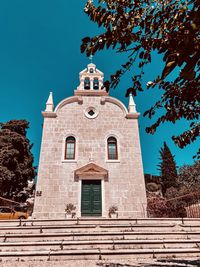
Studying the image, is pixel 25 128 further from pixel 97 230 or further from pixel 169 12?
pixel 169 12

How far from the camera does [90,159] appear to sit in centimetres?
1386

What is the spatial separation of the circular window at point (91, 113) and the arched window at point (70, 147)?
2.21m

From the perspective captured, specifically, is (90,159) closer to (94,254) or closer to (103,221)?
(103,221)

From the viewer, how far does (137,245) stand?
6.52m

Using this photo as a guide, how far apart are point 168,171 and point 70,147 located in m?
20.1

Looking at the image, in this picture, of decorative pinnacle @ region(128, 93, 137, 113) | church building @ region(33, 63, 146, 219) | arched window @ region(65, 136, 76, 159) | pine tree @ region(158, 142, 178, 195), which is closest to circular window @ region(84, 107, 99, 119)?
church building @ region(33, 63, 146, 219)

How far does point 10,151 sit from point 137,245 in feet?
53.8

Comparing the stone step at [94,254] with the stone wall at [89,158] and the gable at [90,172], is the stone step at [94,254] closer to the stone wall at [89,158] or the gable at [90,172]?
the stone wall at [89,158]

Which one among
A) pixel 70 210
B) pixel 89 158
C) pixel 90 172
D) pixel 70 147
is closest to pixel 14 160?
pixel 70 147

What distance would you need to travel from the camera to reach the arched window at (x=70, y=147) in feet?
46.3

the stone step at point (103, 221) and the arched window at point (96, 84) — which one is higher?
the arched window at point (96, 84)

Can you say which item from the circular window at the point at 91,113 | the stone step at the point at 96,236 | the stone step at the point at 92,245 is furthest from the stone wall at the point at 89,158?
the stone step at the point at 92,245

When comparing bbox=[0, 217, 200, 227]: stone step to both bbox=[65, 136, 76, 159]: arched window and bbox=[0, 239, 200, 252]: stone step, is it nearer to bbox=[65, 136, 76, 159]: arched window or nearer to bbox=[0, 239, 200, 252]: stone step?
bbox=[0, 239, 200, 252]: stone step

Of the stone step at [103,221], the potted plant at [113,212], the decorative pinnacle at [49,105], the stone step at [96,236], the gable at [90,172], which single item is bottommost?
the stone step at [96,236]
